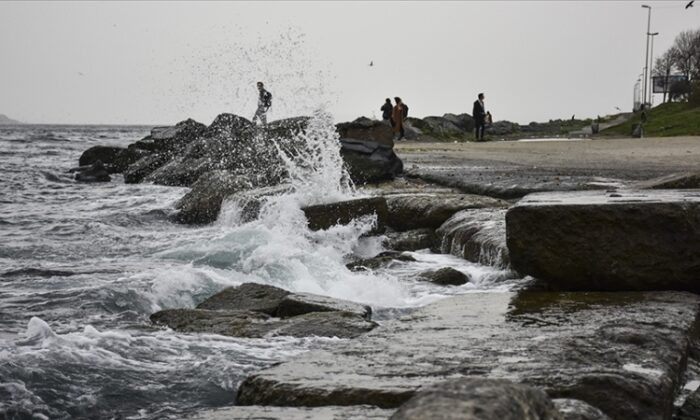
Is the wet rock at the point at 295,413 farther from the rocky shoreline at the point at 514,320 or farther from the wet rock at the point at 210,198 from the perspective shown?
the wet rock at the point at 210,198

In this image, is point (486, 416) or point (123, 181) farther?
point (123, 181)

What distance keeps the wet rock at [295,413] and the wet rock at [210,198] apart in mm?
10017

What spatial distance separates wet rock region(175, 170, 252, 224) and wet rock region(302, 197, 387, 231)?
298 cm

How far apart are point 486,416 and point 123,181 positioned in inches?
858

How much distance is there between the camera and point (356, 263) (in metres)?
8.77

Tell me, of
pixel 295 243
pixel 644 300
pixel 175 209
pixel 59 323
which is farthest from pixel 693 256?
pixel 175 209

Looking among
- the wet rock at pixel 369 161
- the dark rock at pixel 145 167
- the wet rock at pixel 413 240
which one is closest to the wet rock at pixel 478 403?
the wet rock at pixel 413 240

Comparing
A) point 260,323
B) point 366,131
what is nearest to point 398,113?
point 366,131

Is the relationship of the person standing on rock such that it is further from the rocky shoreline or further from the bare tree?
the bare tree

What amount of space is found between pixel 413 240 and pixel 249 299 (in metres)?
3.27

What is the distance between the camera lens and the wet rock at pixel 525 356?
3.11m

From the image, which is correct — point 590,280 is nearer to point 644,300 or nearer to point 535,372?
point 644,300

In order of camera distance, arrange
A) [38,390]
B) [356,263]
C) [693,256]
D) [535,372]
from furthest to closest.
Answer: [356,263] → [693,256] → [38,390] → [535,372]

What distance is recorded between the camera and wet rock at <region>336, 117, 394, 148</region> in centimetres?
1616
